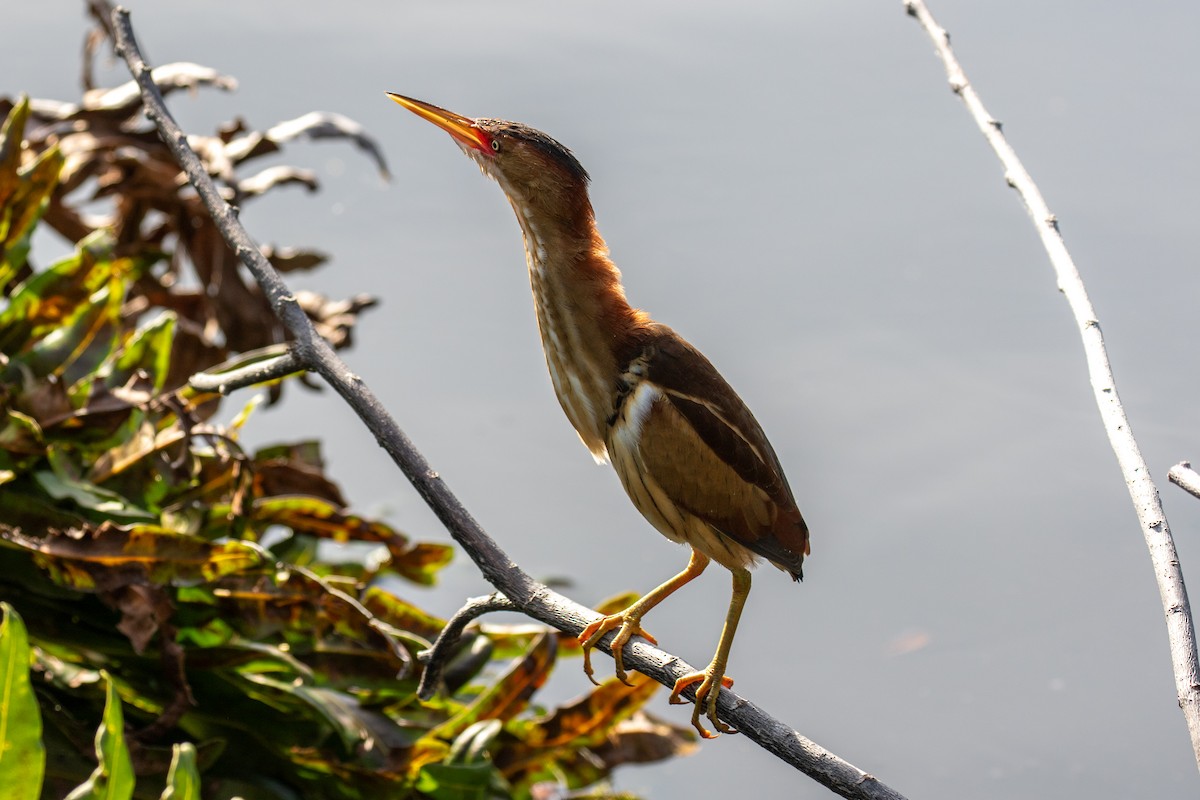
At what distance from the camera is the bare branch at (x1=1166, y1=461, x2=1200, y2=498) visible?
1040 millimetres

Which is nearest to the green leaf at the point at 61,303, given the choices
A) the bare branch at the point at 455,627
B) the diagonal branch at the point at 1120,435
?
the bare branch at the point at 455,627

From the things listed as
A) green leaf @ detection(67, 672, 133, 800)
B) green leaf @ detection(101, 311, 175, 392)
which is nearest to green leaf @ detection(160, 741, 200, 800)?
green leaf @ detection(67, 672, 133, 800)

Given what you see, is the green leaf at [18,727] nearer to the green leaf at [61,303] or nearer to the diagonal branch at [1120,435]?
the green leaf at [61,303]

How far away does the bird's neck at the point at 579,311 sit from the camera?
1.21 meters

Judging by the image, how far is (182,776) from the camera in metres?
1.46

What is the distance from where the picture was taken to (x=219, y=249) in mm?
2764

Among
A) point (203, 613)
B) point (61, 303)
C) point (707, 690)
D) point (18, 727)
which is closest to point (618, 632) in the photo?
point (707, 690)

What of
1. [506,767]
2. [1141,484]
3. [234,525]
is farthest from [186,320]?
[1141,484]

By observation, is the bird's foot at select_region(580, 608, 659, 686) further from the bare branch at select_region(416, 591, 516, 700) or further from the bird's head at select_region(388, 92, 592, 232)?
the bird's head at select_region(388, 92, 592, 232)

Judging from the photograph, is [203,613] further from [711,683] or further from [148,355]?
[711,683]

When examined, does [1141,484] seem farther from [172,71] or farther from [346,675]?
[172,71]

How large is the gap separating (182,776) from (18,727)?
0.61 ft

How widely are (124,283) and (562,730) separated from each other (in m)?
1.08

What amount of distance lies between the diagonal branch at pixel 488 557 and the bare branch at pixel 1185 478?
0.35 meters
